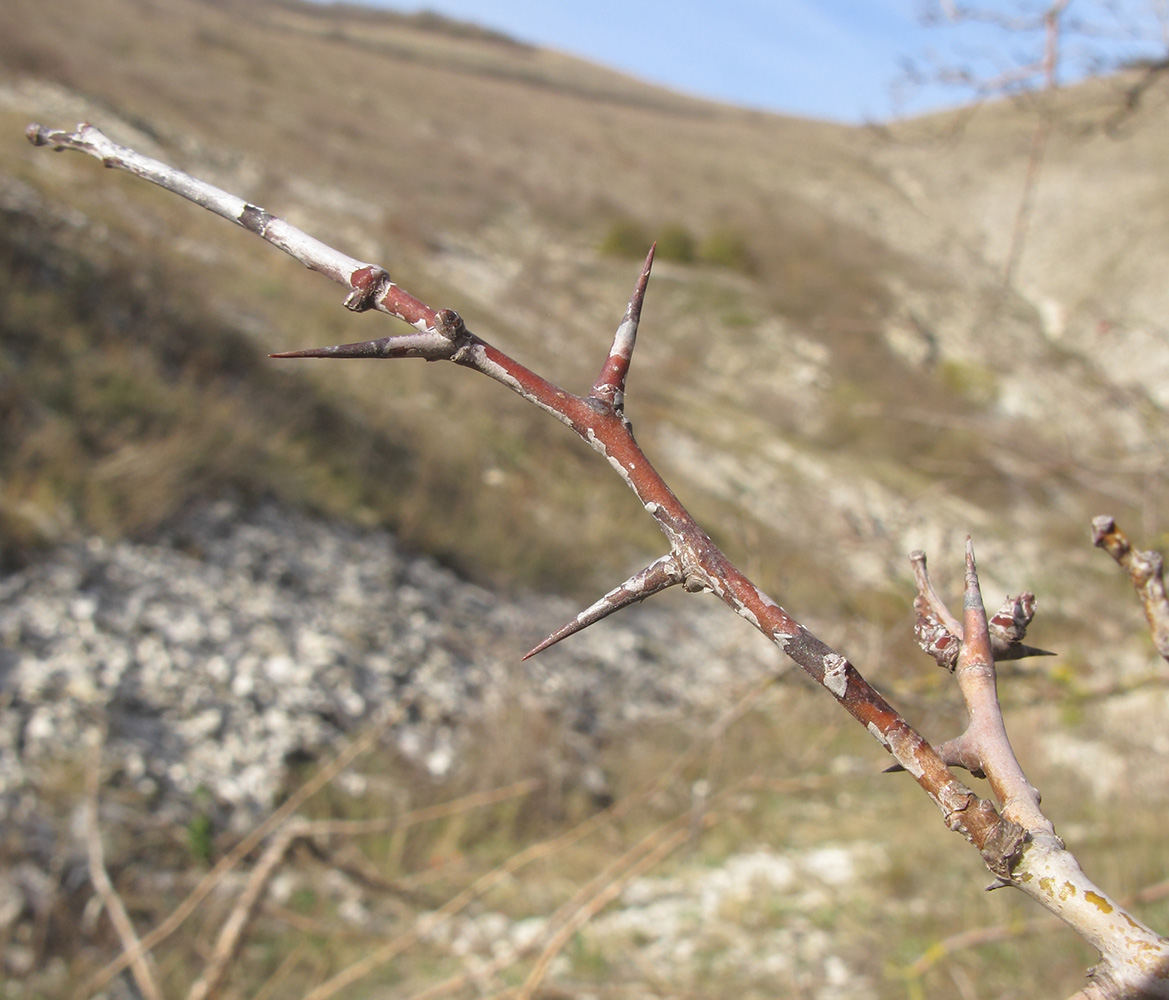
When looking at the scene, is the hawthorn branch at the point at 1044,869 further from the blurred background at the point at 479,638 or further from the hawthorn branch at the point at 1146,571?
the blurred background at the point at 479,638

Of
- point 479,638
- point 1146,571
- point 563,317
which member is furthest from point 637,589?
point 563,317

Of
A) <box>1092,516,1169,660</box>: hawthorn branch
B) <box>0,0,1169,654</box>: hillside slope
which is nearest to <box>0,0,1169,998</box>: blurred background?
<box>0,0,1169,654</box>: hillside slope

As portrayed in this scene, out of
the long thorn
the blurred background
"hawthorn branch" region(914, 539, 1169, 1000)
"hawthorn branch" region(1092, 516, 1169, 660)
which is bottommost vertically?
the blurred background

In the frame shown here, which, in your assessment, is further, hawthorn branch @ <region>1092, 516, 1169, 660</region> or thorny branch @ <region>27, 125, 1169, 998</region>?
hawthorn branch @ <region>1092, 516, 1169, 660</region>

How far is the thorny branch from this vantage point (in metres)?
0.36

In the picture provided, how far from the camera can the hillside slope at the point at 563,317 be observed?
4984mm

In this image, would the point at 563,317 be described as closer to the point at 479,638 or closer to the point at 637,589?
the point at 479,638

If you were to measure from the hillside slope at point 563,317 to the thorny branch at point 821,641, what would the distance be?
1836 millimetres

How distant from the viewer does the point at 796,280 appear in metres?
19.2

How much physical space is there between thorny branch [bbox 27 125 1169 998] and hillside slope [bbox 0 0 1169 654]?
1836 millimetres

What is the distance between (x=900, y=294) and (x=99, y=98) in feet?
52.4

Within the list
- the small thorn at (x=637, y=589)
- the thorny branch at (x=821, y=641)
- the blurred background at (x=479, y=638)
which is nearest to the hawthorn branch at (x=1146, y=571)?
the thorny branch at (x=821, y=641)

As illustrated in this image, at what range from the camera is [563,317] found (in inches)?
558

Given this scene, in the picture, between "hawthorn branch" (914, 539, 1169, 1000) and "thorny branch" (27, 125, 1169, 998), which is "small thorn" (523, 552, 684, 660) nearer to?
"thorny branch" (27, 125, 1169, 998)
